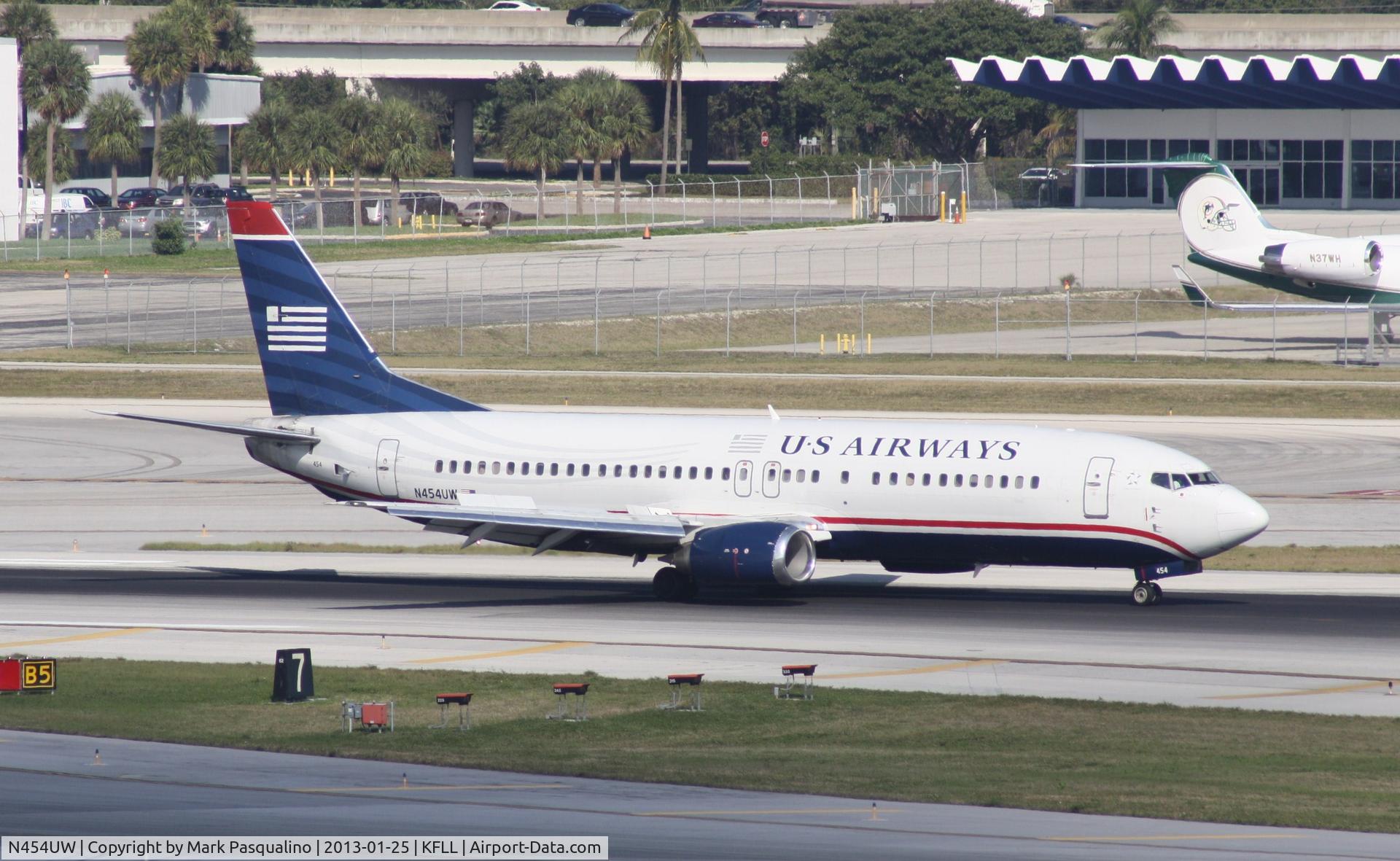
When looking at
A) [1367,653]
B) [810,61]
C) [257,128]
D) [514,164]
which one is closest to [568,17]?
[810,61]

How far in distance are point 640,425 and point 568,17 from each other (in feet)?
486

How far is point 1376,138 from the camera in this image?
137 metres

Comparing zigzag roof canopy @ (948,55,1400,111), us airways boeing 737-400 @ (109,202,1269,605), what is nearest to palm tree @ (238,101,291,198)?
zigzag roof canopy @ (948,55,1400,111)

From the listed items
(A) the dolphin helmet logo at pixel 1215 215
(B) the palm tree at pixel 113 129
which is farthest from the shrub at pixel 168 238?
(A) the dolphin helmet logo at pixel 1215 215

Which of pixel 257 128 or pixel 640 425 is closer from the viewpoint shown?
pixel 640 425

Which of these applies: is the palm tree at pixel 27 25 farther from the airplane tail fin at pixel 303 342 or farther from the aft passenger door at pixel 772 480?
the aft passenger door at pixel 772 480

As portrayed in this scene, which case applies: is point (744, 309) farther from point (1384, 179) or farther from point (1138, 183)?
point (1384, 179)

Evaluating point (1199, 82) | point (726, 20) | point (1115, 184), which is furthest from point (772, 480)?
point (726, 20)

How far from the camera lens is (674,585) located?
38.1 m

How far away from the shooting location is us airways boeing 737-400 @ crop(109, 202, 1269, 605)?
35781 mm

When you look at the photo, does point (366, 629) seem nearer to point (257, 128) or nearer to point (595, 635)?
point (595, 635)

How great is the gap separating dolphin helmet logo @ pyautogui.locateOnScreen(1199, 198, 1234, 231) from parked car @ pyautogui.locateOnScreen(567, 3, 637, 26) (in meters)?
109

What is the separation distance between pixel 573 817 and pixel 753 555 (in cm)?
1696

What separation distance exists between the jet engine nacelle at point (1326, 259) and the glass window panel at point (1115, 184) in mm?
67071
